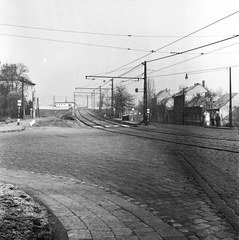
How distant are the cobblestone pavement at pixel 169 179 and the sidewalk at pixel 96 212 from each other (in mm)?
191

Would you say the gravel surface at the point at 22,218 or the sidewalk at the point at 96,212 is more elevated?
the gravel surface at the point at 22,218

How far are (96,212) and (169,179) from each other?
106 inches

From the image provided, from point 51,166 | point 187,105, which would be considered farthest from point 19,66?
point 51,166

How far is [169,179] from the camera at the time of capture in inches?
249

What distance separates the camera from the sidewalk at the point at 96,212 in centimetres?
328

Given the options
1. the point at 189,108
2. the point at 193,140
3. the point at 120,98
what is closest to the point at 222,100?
the point at 189,108

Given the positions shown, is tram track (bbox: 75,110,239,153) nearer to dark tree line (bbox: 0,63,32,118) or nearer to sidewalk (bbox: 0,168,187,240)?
sidewalk (bbox: 0,168,187,240)

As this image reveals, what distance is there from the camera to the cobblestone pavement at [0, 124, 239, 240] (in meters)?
3.83

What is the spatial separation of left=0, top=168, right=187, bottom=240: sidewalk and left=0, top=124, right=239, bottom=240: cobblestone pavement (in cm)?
19

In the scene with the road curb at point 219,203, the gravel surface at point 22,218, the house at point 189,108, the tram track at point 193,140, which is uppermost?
the house at point 189,108

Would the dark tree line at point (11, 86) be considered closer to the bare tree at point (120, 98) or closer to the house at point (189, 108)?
the bare tree at point (120, 98)

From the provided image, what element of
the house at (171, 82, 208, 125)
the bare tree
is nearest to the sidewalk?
the house at (171, 82, 208, 125)

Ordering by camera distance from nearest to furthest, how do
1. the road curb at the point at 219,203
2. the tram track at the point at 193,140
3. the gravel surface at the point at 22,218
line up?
the gravel surface at the point at 22,218
the road curb at the point at 219,203
the tram track at the point at 193,140

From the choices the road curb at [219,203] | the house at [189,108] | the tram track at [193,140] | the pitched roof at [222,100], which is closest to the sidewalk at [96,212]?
the road curb at [219,203]
